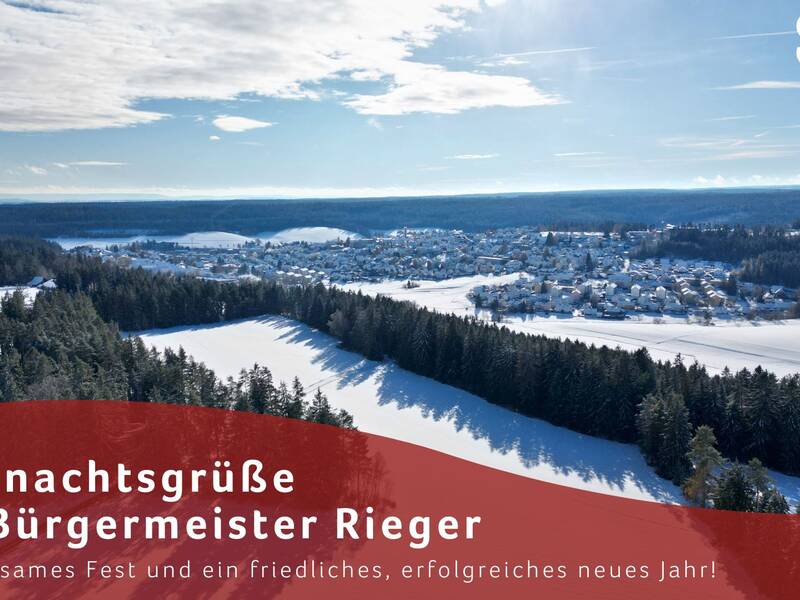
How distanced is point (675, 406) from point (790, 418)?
226 inches

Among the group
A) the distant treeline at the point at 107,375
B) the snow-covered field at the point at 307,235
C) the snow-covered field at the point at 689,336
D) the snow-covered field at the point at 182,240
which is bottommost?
the snow-covered field at the point at 689,336

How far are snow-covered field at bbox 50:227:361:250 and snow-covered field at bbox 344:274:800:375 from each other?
10451cm

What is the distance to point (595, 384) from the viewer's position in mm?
31781

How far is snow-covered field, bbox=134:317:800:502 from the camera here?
87.1ft

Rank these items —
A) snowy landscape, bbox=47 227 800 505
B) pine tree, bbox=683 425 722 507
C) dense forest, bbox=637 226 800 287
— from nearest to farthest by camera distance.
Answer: pine tree, bbox=683 425 722 507
snowy landscape, bbox=47 227 800 505
dense forest, bbox=637 226 800 287

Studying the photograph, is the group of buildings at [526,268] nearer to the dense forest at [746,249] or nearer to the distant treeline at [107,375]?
the dense forest at [746,249]

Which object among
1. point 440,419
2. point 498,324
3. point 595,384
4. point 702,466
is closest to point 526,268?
point 498,324

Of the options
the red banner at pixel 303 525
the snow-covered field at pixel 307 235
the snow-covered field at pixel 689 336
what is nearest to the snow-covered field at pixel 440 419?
the red banner at pixel 303 525

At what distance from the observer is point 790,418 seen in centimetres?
2689

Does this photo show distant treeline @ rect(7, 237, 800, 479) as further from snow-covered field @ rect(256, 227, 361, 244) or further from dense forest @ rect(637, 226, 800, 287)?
snow-covered field @ rect(256, 227, 361, 244)

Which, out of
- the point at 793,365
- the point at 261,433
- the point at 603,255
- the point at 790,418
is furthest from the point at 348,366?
the point at 603,255

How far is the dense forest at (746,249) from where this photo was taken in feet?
301

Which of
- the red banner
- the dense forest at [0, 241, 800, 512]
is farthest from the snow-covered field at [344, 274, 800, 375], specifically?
the red banner

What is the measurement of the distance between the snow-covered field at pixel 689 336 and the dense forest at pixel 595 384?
35.5 ft
